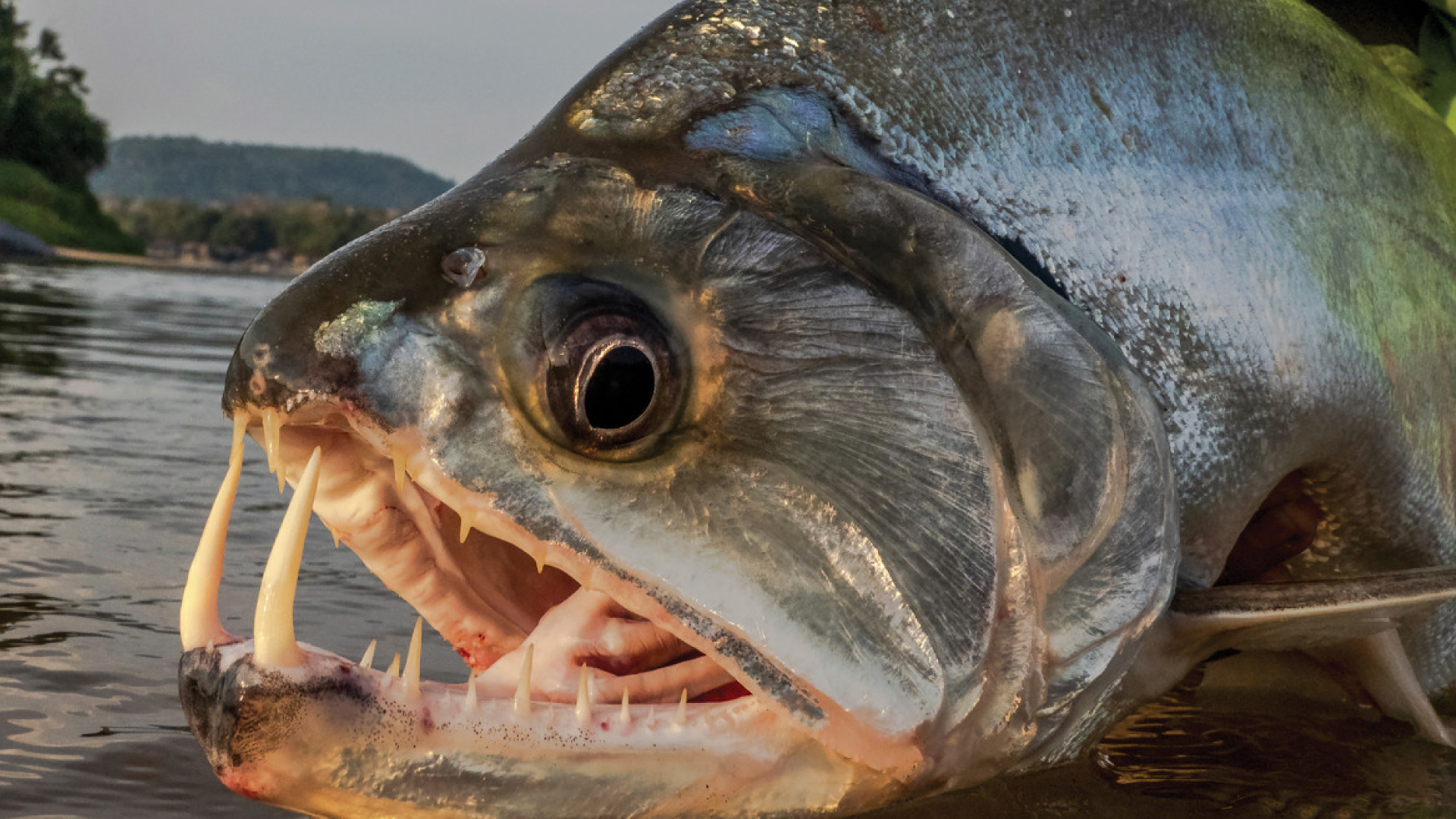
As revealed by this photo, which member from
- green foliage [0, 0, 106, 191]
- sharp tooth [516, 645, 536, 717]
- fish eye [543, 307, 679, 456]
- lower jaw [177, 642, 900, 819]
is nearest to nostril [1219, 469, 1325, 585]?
lower jaw [177, 642, 900, 819]

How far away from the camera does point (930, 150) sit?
218 cm

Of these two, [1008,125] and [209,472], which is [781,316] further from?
[209,472]

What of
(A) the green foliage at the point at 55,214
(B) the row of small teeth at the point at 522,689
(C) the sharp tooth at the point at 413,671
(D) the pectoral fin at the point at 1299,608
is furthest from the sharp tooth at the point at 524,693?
(A) the green foliage at the point at 55,214

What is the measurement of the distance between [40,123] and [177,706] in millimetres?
60939

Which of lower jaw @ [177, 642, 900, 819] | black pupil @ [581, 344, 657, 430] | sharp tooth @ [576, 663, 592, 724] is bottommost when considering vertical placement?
lower jaw @ [177, 642, 900, 819]

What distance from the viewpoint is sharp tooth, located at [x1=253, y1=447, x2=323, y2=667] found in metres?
Result: 1.63

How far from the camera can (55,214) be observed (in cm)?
5006

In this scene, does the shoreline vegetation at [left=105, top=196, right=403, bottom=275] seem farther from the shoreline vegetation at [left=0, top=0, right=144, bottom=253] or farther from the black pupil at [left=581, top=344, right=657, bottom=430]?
the black pupil at [left=581, top=344, right=657, bottom=430]

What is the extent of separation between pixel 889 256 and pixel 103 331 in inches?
456

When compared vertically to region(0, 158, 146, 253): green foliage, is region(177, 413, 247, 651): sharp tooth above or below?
above

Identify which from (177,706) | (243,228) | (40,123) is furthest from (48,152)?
(177,706)

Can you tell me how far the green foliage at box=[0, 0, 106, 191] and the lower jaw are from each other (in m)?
60.7

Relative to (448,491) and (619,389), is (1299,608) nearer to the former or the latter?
(619,389)

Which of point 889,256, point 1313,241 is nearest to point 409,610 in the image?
point 889,256
